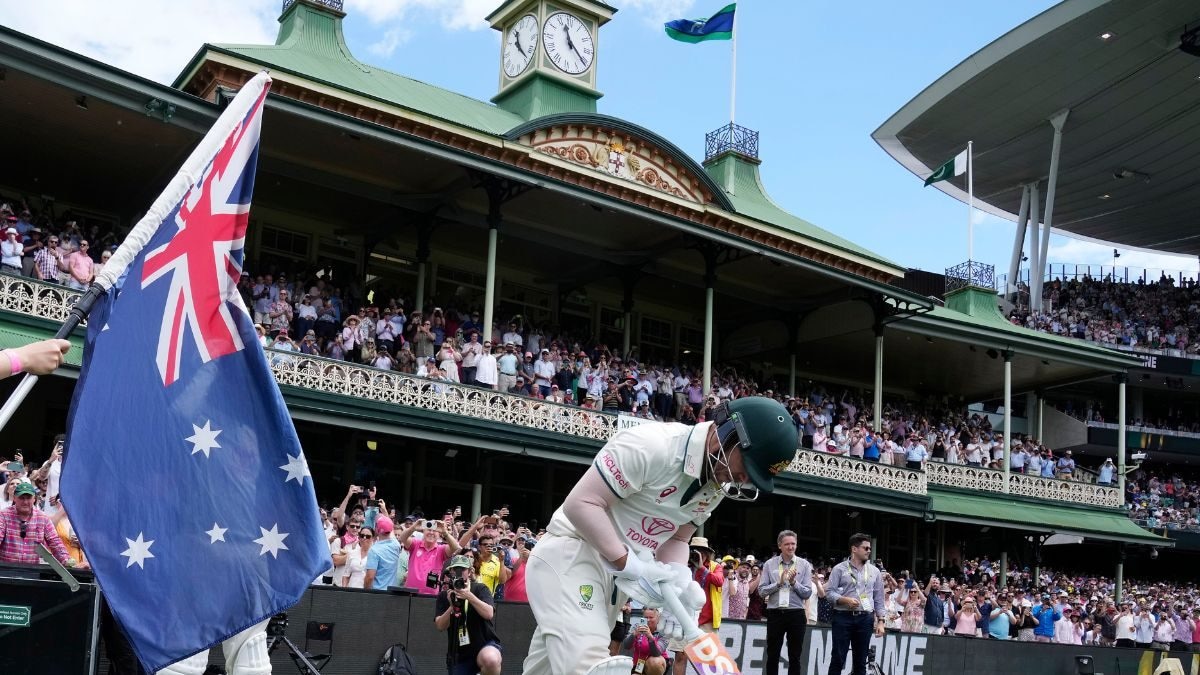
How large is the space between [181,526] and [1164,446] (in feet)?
163

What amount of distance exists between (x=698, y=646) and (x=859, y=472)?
2477cm

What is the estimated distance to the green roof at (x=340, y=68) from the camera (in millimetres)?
25188

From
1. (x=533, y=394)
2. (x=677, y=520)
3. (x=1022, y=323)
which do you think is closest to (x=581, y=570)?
(x=677, y=520)

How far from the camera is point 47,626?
22.0 ft

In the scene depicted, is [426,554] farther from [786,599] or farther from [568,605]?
[568,605]

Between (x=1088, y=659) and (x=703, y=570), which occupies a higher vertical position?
(x=703, y=570)

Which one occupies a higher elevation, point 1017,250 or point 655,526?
point 1017,250

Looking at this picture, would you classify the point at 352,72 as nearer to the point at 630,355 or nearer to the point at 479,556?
the point at 630,355

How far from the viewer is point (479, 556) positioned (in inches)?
523

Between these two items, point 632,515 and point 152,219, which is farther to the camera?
point 152,219

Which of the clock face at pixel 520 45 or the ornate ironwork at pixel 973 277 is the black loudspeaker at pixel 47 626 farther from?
the ornate ironwork at pixel 973 277

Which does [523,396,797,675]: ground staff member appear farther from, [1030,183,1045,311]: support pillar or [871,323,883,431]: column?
[1030,183,1045,311]: support pillar

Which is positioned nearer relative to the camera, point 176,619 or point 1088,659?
point 176,619

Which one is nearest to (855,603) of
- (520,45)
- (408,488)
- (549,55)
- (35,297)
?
(35,297)
